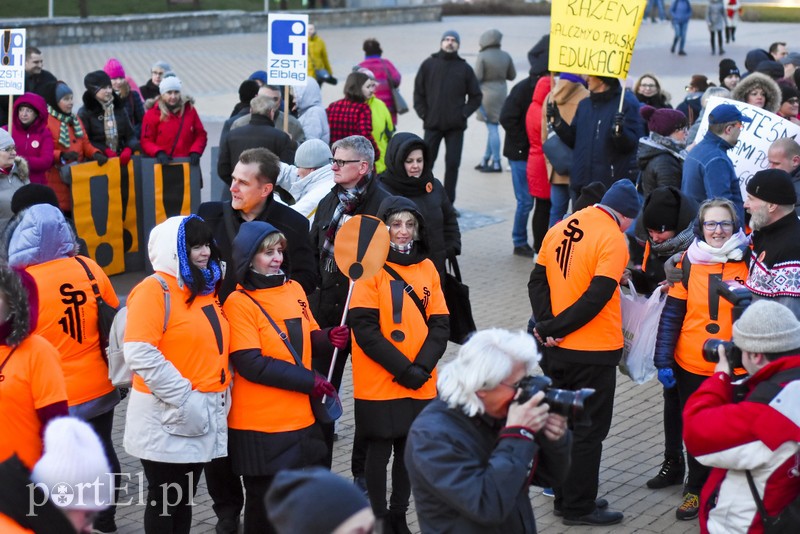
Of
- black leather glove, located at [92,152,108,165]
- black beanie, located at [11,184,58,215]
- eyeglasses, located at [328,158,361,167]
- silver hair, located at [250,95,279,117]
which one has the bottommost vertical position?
black leather glove, located at [92,152,108,165]

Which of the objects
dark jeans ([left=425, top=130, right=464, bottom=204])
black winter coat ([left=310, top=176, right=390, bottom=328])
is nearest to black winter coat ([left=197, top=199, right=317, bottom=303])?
black winter coat ([left=310, top=176, right=390, bottom=328])

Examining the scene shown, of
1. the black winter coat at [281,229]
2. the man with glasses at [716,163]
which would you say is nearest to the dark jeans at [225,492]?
the black winter coat at [281,229]

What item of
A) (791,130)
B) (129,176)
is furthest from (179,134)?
(791,130)

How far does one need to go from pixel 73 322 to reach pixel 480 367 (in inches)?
100

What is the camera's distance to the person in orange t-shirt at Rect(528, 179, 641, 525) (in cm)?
603

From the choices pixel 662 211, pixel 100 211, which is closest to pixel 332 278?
pixel 662 211

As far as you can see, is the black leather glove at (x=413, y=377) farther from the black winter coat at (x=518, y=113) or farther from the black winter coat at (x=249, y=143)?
the black winter coat at (x=518, y=113)

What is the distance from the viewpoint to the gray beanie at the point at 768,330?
14.2 ft

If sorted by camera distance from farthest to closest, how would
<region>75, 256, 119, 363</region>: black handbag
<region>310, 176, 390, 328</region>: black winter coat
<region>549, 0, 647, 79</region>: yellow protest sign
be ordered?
1. <region>549, 0, 647, 79</region>: yellow protest sign
2. <region>310, 176, 390, 328</region>: black winter coat
3. <region>75, 256, 119, 363</region>: black handbag

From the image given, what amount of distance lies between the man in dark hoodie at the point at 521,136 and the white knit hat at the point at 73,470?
906 cm

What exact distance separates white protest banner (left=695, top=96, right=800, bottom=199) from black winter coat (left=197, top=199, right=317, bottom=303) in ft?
13.7

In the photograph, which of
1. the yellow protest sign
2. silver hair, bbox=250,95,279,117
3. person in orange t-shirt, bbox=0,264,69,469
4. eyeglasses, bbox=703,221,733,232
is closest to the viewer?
person in orange t-shirt, bbox=0,264,69,469

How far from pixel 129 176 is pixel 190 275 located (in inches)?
237

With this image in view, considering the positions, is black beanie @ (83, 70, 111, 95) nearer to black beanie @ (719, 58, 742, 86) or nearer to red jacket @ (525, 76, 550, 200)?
red jacket @ (525, 76, 550, 200)
